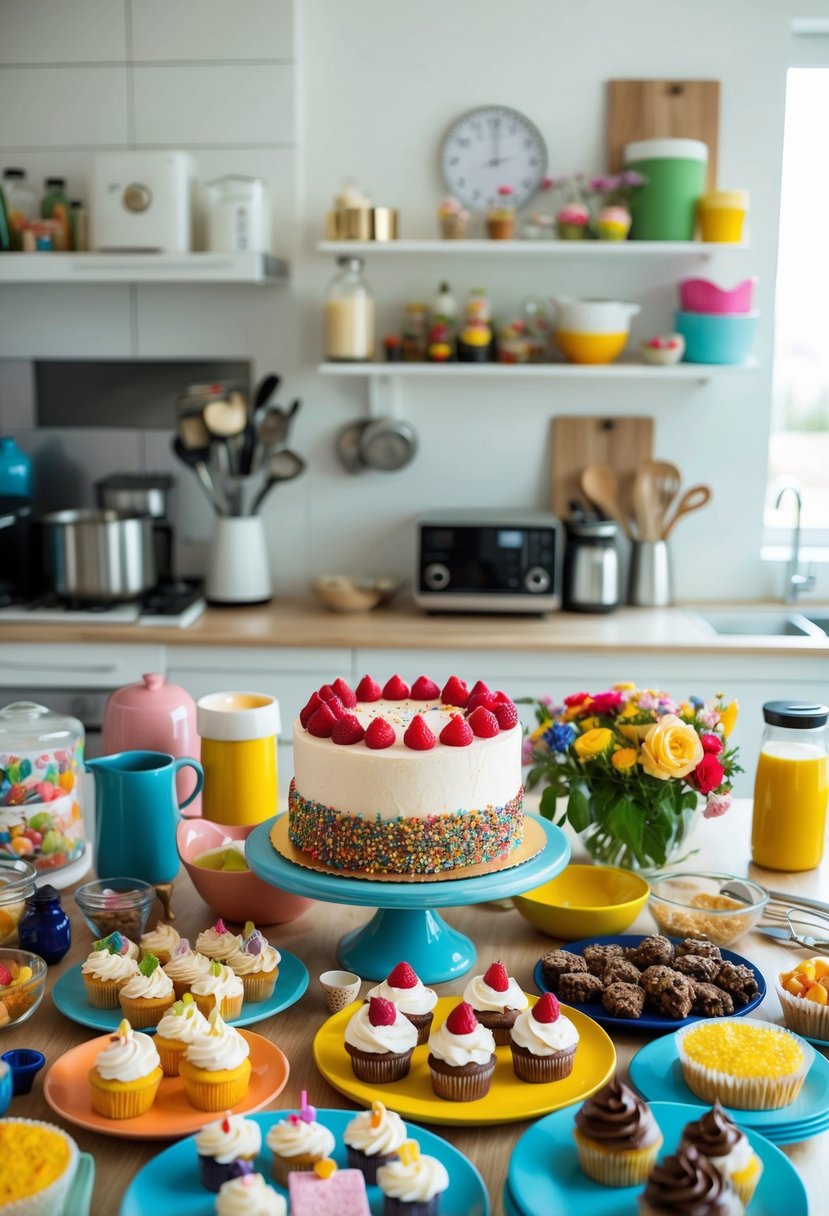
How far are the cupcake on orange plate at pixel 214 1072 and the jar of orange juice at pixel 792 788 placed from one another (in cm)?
89

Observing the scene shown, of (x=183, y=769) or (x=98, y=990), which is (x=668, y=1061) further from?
(x=183, y=769)

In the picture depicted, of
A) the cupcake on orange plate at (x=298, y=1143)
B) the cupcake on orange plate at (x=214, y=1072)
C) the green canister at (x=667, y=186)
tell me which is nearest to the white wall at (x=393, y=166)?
the green canister at (x=667, y=186)

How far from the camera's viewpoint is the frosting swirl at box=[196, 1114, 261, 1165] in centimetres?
97

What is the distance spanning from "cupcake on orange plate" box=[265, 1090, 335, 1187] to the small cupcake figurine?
59 mm

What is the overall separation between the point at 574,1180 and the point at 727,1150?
0.13m

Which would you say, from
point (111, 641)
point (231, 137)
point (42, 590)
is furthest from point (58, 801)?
point (231, 137)

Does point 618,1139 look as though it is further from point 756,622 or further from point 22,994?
point 756,622

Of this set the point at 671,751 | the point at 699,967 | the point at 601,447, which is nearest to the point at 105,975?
the point at 699,967

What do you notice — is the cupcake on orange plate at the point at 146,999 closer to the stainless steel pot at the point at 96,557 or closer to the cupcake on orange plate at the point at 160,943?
the cupcake on orange plate at the point at 160,943

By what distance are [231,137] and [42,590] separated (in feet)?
4.53

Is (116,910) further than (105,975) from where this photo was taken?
Yes

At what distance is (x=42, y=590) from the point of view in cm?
351

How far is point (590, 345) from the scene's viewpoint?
3.27 metres

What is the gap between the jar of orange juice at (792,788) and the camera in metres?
1.66
